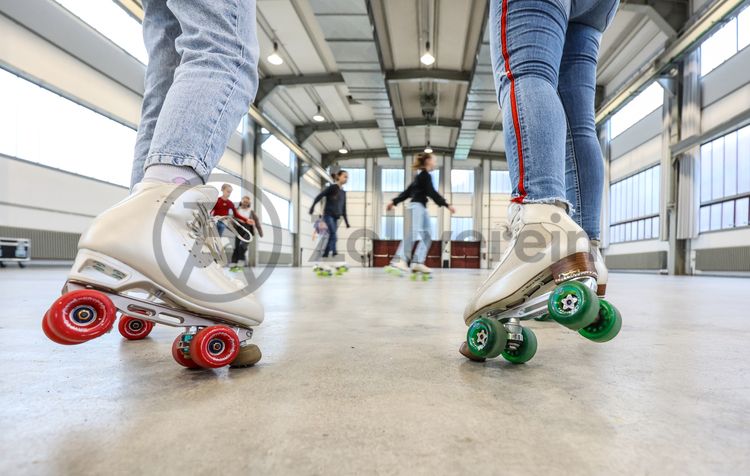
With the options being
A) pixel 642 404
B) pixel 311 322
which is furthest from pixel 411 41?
pixel 642 404

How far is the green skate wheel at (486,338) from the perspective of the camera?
81cm

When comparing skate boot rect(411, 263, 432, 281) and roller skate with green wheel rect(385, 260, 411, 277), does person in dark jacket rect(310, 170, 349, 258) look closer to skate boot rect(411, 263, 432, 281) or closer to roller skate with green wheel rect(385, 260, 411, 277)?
roller skate with green wheel rect(385, 260, 411, 277)

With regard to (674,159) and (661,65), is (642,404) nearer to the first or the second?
(661,65)

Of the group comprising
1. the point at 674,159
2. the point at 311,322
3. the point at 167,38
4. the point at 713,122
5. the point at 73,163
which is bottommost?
the point at 311,322

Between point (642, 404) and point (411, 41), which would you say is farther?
point (411, 41)

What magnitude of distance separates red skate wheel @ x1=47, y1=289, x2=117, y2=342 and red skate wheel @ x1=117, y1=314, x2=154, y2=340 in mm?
493

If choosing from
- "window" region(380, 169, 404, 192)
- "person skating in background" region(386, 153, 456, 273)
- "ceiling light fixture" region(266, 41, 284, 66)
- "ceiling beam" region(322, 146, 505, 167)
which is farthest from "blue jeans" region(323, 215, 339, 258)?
"window" region(380, 169, 404, 192)

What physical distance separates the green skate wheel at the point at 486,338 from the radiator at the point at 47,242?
7.64 metres

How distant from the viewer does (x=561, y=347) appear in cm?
104

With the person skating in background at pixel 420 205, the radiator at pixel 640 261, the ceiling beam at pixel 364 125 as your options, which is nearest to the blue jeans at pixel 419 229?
the person skating in background at pixel 420 205

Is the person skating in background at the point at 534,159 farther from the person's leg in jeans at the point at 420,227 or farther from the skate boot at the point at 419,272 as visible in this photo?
the person's leg in jeans at the point at 420,227

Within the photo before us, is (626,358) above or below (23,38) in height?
below

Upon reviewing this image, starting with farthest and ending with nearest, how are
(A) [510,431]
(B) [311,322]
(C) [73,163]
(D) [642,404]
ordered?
(C) [73,163], (B) [311,322], (D) [642,404], (A) [510,431]

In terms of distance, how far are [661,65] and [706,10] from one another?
1.65 m
